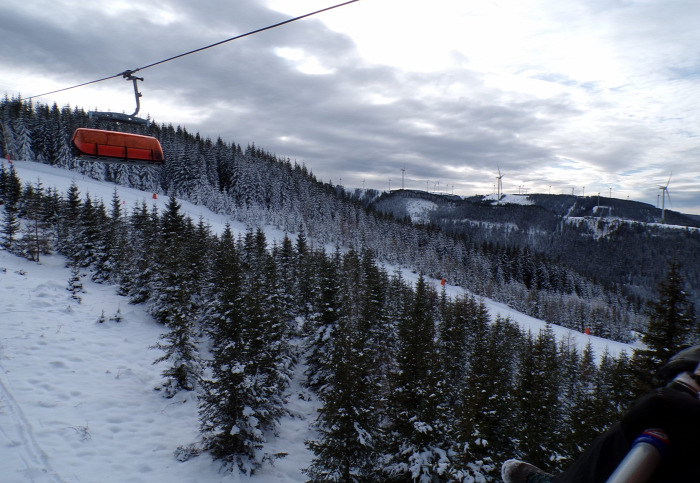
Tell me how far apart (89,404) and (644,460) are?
742 inches

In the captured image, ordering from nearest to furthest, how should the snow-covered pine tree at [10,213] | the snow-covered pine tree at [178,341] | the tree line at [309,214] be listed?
the snow-covered pine tree at [178,341] < the snow-covered pine tree at [10,213] < the tree line at [309,214]

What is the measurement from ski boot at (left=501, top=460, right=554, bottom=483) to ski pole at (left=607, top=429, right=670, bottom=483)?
1.75 meters

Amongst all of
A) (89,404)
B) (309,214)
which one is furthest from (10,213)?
(309,214)

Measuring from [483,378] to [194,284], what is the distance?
75.7ft

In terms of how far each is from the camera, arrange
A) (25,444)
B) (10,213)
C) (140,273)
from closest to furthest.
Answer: (25,444) < (140,273) < (10,213)

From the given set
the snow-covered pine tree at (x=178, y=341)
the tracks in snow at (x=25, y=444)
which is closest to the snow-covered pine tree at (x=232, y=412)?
the snow-covered pine tree at (x=178, y=341)

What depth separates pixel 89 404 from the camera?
14.1 meters

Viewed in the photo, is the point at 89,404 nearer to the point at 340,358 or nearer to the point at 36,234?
the point at 340,358

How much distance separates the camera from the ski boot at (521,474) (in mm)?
3004

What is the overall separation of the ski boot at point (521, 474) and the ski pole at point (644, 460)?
1753 mm

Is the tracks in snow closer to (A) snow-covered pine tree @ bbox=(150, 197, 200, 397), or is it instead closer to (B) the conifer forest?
(B) the conifer forest

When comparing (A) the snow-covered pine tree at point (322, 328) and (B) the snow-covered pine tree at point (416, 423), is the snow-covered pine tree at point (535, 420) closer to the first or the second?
(B) the snow-covered pine tree at point (416, 423)

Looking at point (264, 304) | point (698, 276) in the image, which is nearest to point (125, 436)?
point (264, 304)

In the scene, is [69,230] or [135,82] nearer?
[135,82]
